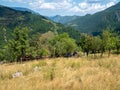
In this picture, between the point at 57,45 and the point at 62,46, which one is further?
the point at 57,45

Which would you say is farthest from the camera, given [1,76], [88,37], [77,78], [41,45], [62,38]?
[41,45]

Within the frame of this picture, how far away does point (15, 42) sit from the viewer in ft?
→ 216

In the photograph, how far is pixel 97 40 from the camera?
75.6 metres

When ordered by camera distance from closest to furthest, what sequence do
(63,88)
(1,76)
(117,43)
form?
1. (63,88)
2. (1,76)
3. (117,43)

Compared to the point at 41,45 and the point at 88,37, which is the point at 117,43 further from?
the point at 41,45

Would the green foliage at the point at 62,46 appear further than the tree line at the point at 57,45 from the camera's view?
Yes

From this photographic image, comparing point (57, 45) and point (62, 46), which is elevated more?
point (57, 45)

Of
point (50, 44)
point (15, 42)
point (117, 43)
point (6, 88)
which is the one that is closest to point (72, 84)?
point (6, 88)

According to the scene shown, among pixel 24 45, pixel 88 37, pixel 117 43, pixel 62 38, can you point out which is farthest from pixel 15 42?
pixel 117 43

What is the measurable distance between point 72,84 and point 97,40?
69453 mm

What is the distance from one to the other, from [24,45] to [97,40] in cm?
2383

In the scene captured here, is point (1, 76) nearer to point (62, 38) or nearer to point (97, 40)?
point (97, 40)

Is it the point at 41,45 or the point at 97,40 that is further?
the point at 41,45

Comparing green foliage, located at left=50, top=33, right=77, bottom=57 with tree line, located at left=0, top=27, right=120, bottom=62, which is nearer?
tree line, located at left=0, top=27, right=120, bottom=62
